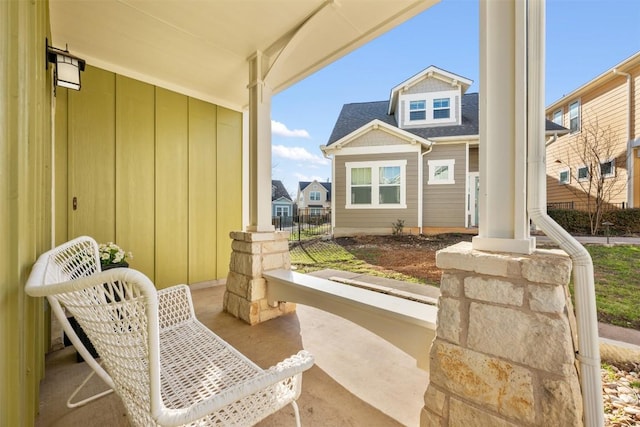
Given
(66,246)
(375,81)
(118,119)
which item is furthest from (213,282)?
(375,81)

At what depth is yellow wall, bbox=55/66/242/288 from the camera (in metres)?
2.78

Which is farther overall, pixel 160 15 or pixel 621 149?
pixel 160 15

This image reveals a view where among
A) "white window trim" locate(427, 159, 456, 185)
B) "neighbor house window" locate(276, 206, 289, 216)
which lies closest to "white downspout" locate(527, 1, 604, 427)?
"white window trim" locate(427, 159, 456, 185)

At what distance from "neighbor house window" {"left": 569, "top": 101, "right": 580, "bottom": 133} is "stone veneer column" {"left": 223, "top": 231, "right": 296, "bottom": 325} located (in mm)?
2711

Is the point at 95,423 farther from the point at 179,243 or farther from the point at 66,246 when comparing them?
the point at 179,243

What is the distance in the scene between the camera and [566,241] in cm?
93

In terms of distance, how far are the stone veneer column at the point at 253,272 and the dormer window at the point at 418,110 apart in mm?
6583

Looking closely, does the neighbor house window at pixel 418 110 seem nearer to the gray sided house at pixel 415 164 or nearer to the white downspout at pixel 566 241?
the gray sided house at pixel 415 164

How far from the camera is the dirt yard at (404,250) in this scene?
13.5 feet

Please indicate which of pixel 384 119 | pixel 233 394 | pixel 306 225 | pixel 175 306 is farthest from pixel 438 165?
pixel 233 394

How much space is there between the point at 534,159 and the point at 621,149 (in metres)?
1.62

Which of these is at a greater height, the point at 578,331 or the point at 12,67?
the point at 12,67

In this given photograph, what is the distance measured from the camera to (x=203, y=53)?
2809 mm

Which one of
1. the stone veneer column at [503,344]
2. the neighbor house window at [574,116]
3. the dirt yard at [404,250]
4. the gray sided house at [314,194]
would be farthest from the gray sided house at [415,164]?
the gray sided house at [314,194]
